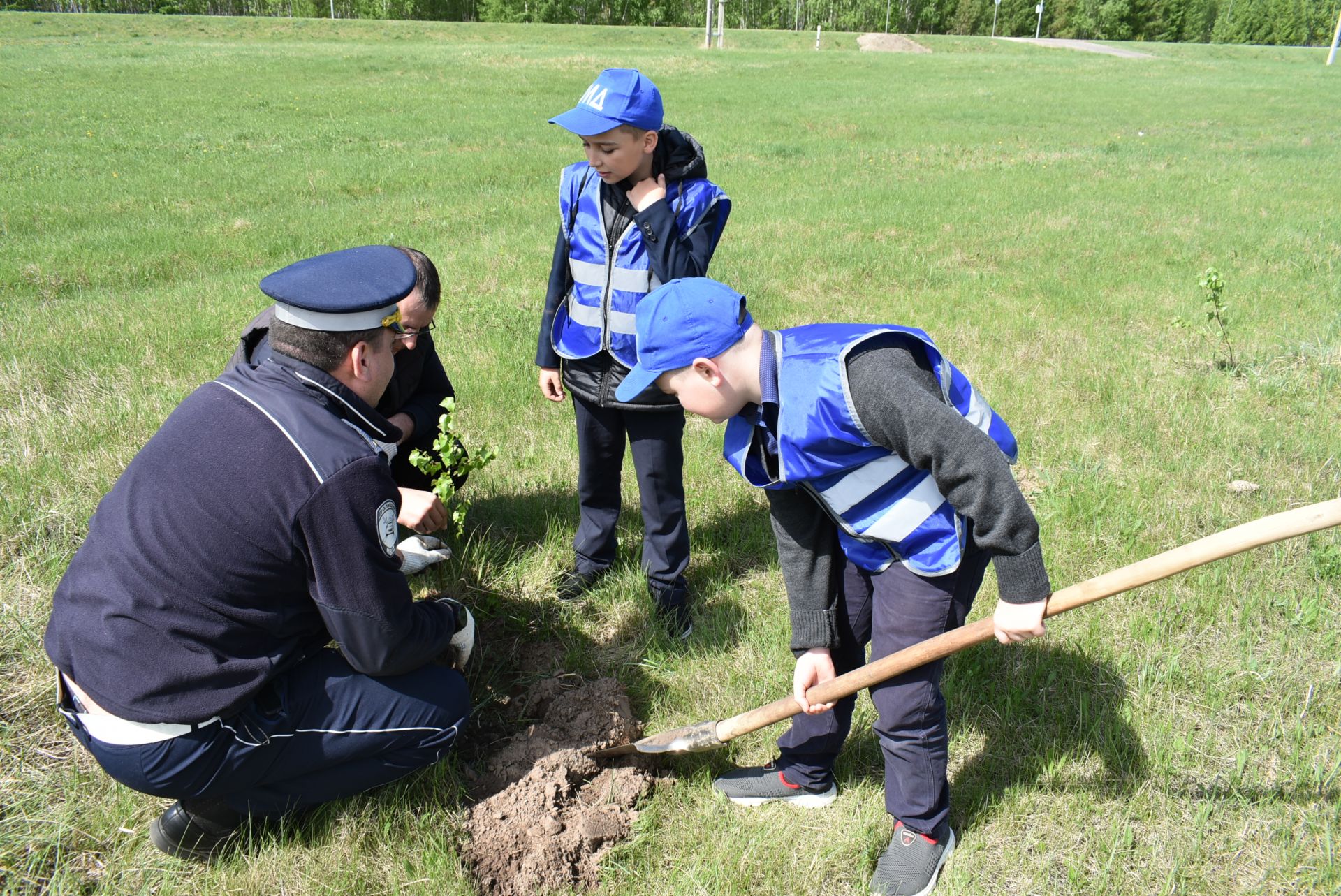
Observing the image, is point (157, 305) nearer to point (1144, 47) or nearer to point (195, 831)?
point (195, 831)

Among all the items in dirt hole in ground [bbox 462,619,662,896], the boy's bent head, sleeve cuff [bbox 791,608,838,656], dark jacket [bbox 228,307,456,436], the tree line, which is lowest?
dirt hole in ground [bbox 462,619,662,896]

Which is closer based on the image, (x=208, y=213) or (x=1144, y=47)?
(x=208, y=213)

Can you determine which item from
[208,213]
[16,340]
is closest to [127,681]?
[16,340]

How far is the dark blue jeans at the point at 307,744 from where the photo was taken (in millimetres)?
2250

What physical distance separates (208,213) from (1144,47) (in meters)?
58.9

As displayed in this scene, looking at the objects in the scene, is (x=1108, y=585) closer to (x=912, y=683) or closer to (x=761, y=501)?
(x=912, y=683)

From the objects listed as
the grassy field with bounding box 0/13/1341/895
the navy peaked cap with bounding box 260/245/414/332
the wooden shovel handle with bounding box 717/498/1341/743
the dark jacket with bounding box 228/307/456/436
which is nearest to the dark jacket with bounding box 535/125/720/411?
the dark jacket with bounding box 228/307/456/436

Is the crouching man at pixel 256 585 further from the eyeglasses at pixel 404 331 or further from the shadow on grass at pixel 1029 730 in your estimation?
the shadow on grass at pixel 1029 730

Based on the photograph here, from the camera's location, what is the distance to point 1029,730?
9.98 feet

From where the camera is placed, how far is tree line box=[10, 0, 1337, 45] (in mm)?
74312

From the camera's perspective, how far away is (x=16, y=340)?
595cm

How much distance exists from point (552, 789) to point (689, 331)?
155 cm

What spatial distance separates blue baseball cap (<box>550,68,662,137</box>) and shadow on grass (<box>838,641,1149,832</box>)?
90.4 inches

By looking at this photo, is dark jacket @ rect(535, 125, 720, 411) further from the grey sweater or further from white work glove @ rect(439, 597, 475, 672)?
the grey sweater
